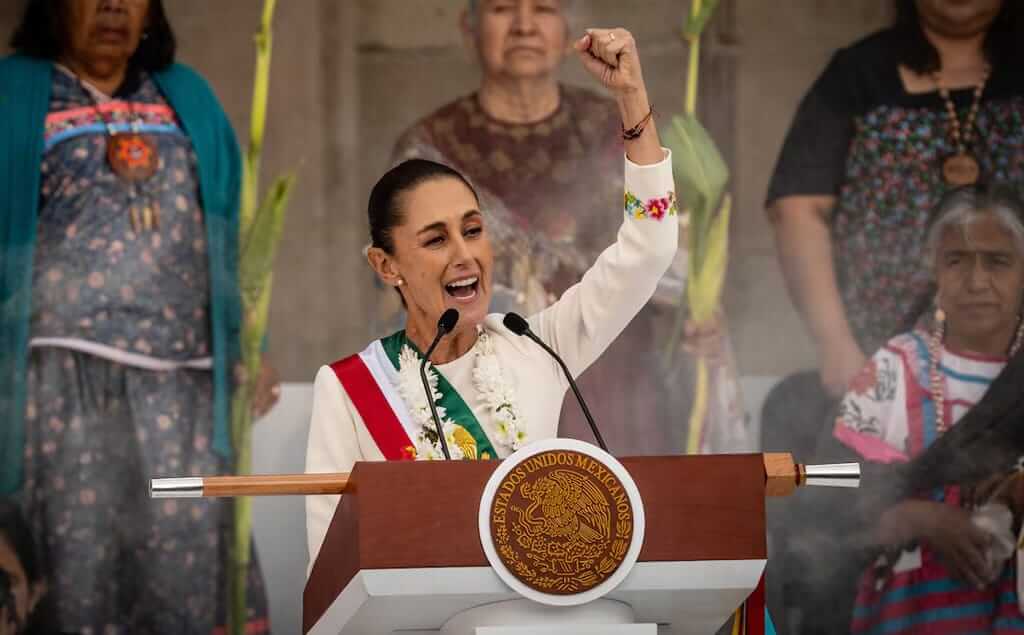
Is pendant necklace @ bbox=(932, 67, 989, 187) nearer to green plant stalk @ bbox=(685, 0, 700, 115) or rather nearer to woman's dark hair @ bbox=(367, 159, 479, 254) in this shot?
green plant stalk @ bbox=(685, 0, 700, 115)

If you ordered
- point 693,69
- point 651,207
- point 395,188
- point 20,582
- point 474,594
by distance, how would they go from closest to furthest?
point 474,594, point 651,207, point 395,188, point 20,582, point 693,69

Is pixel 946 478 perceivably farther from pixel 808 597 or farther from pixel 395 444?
pixel 395 444

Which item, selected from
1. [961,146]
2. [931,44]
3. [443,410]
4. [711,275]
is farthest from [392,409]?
[931,44]

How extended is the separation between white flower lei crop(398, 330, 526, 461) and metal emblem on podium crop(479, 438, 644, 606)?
530 mm

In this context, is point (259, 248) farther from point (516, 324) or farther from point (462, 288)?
point (516, 324)

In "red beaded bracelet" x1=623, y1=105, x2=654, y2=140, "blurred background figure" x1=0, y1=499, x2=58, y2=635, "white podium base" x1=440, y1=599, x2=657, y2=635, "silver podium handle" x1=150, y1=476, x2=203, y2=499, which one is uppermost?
"red beaded bracelet" x1=623, y1=105, x2=654, y2=140

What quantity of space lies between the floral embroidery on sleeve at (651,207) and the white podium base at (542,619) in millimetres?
702

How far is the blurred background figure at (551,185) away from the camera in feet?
16.4

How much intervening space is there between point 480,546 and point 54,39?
11.6ft

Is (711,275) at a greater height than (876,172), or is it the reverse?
(876,172)

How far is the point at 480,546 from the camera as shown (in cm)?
193

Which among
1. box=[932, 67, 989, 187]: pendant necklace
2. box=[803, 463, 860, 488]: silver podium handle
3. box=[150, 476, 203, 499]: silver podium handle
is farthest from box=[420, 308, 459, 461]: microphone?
box=[932, 67, 989, 187]: pendant necklace

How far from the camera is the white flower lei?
247 centimetres

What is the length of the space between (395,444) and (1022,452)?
3.13 m
